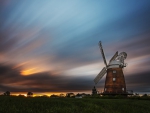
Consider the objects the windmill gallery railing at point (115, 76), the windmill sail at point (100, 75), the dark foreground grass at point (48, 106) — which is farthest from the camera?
the windmill sail at point (100, 75)

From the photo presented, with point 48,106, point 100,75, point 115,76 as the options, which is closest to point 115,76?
point 115,76

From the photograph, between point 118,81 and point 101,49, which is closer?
point 118,81

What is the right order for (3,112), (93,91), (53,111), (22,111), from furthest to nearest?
1. (93,91)
2. (53,111)
3. (22,111)
4. (3,112)

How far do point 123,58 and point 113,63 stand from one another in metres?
5.00

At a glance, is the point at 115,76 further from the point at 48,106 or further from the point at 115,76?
the point at 48,106

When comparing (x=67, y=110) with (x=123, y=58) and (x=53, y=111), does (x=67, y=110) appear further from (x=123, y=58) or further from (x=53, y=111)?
(x=123, y=58)

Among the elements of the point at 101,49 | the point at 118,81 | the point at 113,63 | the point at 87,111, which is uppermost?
the point at 101,49

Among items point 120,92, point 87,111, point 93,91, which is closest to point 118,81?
point 120,92

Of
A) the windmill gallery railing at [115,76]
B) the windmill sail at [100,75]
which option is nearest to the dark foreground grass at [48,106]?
the windmill gallery railing at [115,76]

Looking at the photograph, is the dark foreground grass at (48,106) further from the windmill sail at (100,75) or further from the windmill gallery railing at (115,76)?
the windmill sail at (100,75)

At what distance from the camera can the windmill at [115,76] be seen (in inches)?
2579

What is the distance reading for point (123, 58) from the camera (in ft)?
233

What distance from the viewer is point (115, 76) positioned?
66.6m

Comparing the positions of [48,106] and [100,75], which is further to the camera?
[100,75]
